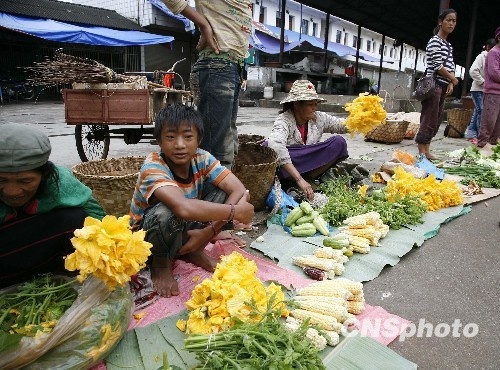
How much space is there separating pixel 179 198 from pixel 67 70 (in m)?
3.10

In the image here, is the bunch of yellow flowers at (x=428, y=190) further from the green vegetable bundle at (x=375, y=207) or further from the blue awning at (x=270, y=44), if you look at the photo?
the blue awning at (x=270, y=44)

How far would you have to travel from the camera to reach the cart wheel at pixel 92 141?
550cm

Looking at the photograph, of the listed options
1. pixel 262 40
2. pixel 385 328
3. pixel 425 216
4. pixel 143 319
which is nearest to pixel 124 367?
pixel 143 319

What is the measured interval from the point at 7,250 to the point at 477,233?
3930 mm

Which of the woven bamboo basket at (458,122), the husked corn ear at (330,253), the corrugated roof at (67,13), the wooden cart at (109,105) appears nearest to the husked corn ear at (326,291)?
the husked corn ear at (330,253)

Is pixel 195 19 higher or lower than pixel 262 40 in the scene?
lower

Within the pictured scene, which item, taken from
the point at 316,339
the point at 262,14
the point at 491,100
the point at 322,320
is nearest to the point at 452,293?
the point at 322,320

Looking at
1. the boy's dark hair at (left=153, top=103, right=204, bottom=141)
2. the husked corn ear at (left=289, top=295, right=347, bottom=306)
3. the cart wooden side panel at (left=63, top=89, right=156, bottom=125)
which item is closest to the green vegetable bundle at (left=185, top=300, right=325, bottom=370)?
the husked corn ear at (left=289, top=295, right=347, bottom=306)

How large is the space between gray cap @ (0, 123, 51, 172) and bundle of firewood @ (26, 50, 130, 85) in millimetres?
3011

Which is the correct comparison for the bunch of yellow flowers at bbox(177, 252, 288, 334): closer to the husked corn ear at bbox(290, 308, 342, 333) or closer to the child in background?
the husked corn ear at bbox(290, 308, 342, 333)

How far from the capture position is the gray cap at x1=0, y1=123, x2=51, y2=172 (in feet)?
5.72

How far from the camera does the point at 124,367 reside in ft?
6.30

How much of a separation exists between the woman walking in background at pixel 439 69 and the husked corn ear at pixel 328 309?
15.9 ft

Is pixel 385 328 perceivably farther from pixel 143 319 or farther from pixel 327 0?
pixel 327 0
